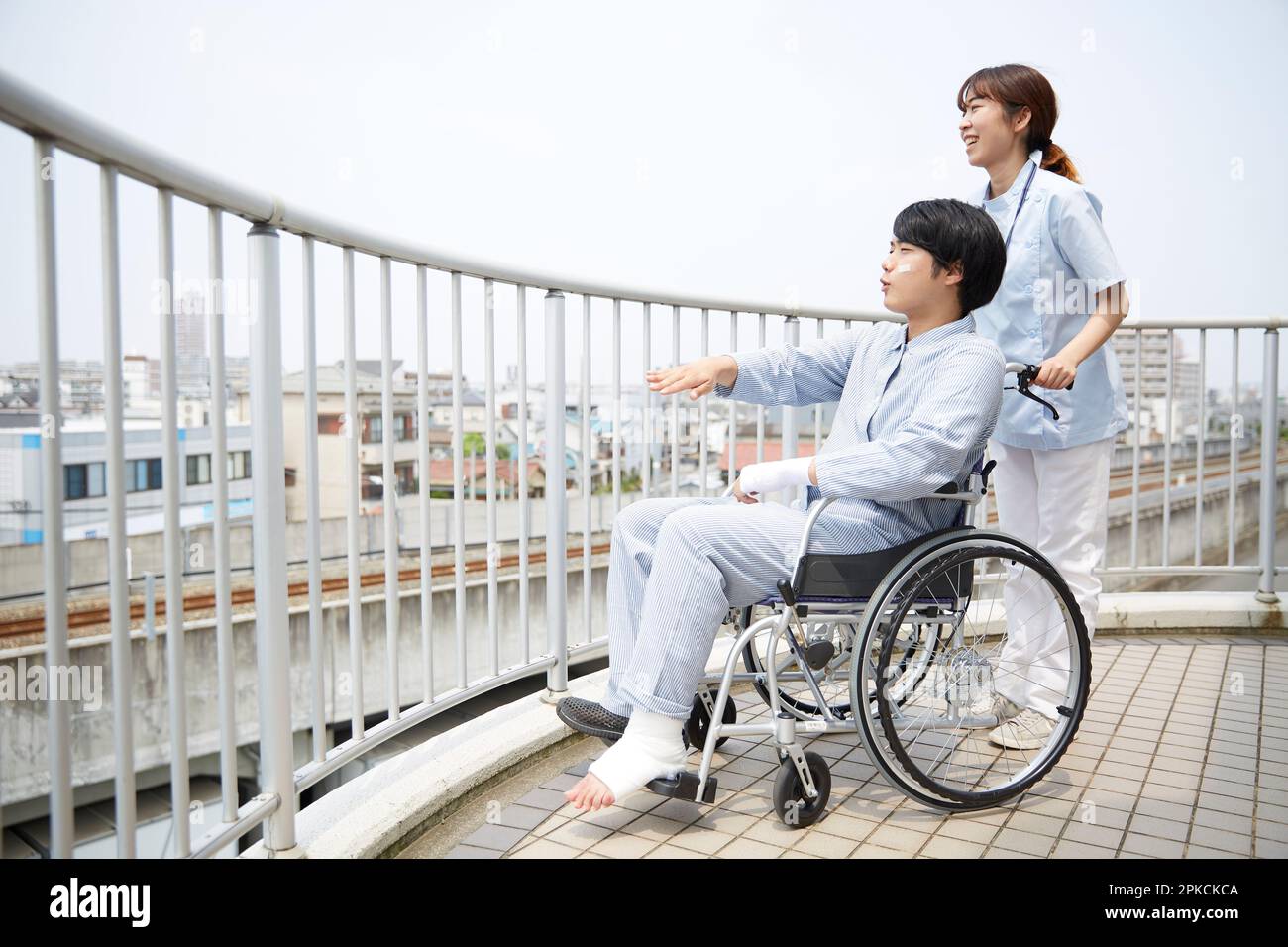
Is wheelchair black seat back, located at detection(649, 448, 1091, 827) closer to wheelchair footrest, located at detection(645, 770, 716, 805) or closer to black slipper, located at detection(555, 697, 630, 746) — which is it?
wheelchair footrest, located at detection(645, 770, 716, 805)

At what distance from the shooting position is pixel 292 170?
37.6m

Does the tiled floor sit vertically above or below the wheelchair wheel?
below

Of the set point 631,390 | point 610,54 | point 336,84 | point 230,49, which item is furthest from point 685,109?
point 631,390

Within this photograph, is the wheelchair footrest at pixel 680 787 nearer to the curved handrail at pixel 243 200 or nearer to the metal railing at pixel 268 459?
the metal railing at pixel 268 459

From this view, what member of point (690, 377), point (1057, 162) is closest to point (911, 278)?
point (690, 377)

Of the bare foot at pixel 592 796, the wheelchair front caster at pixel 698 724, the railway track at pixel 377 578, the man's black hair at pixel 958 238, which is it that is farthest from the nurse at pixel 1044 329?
the railway track at pixel 377 578

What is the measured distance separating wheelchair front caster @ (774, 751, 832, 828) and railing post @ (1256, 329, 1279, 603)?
271 centimetres

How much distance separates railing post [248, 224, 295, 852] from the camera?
1.48m

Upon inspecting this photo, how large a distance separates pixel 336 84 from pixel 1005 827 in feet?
150

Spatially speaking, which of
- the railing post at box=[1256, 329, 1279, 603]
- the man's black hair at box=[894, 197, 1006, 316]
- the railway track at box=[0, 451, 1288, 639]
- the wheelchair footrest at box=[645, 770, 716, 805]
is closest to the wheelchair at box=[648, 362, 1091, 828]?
the wheelchair footrest at box=[645, 770, 716, 805]

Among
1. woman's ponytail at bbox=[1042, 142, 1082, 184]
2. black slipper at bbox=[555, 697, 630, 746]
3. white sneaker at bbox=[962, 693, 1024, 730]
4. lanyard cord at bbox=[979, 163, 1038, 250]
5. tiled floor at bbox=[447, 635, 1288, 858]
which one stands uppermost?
woman's ponytail at bbox=[1042, 142, 1082, 184]

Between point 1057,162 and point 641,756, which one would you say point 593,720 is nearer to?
point 641,756
